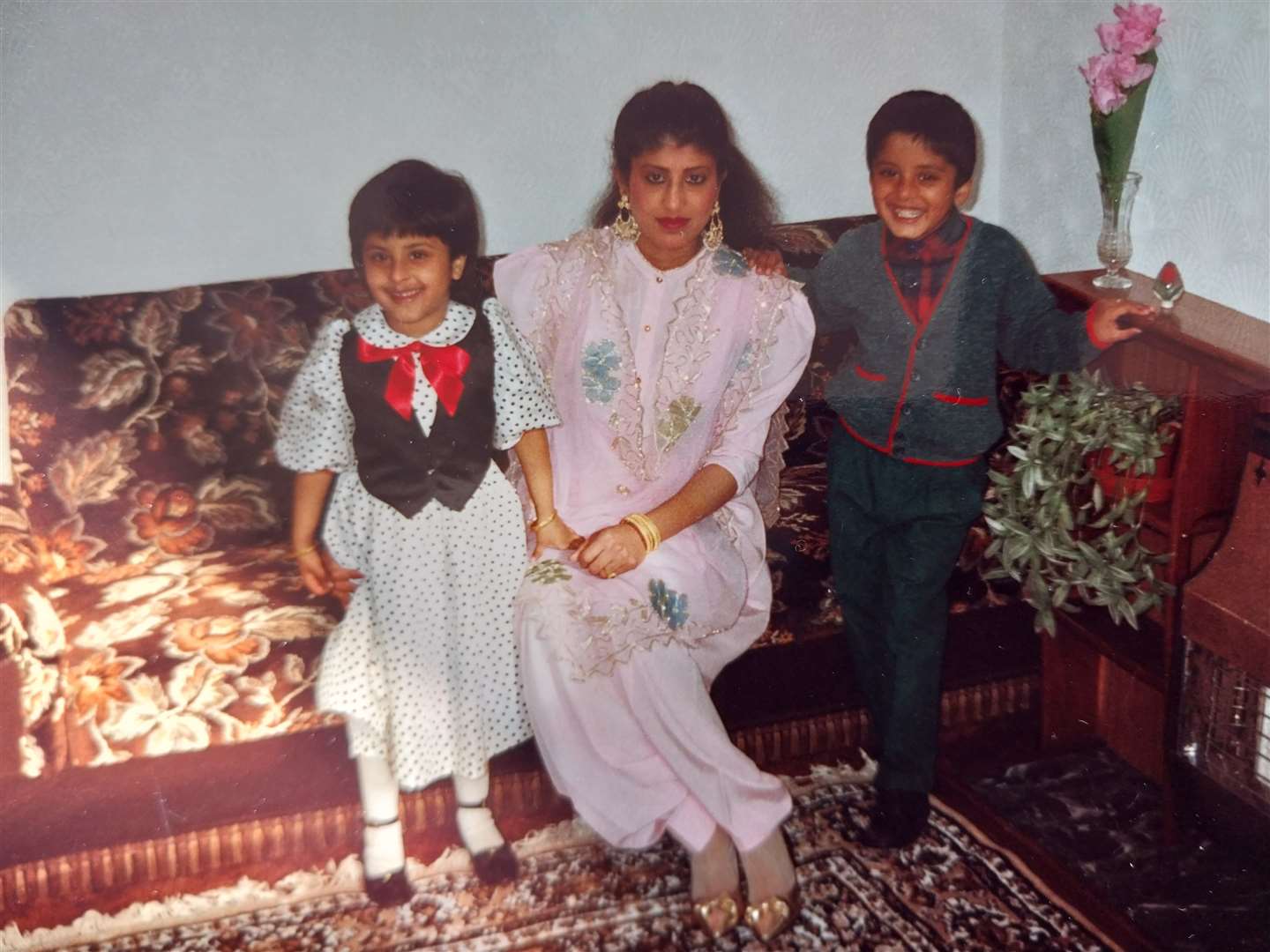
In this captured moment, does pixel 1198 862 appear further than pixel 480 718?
Yes

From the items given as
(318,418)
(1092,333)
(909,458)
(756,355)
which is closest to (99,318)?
(318,418)

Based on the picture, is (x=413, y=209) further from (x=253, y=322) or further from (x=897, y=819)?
(x=897, y=819)

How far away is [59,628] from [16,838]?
0.89ft

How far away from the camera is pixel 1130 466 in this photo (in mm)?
1690

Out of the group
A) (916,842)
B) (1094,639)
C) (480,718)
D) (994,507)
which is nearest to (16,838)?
(480,718)

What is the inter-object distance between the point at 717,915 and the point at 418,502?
65 cm

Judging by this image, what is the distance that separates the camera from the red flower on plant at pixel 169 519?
161 cm

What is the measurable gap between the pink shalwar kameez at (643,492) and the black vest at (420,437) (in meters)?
0.10

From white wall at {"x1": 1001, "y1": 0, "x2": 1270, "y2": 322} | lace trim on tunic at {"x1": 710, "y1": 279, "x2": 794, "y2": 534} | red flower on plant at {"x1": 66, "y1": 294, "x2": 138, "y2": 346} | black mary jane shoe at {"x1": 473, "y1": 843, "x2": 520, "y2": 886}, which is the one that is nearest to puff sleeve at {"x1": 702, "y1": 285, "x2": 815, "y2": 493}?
lace trim on tunic at {"x1": 710, "y1": 279, "x2": 794, "y2": 534}

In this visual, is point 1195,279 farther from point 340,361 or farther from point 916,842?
point 340,361

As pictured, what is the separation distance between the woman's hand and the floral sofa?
0.32 meters

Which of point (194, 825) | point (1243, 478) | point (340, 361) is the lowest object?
point (194, 825)

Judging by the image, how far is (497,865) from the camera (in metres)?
1.66

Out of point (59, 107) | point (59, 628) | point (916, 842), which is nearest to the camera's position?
point (59, 107)
